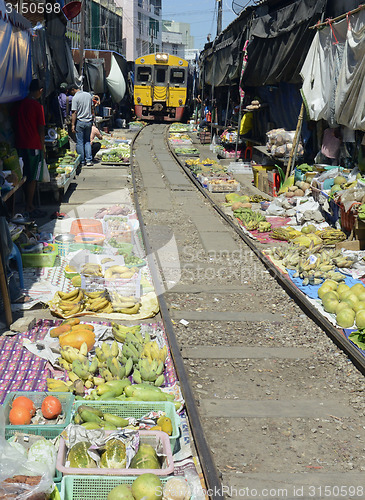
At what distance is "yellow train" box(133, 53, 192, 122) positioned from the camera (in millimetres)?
28484

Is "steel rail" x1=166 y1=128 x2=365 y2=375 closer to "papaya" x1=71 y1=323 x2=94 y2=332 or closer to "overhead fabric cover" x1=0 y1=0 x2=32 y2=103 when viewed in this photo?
"papaya" x1=71 y1=323 x2=94 y2=332

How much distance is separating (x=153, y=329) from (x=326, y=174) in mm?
6006

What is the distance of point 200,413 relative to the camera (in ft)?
13.3

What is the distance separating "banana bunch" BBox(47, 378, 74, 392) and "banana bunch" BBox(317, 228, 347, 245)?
5333mm

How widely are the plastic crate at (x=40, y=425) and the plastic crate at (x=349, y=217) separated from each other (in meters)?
5.65

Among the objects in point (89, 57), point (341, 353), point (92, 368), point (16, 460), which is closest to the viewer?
point (16, 460)

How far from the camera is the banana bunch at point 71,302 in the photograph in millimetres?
5652

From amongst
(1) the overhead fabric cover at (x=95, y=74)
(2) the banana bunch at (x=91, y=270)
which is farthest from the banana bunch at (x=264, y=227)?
(1) the overhead fabric cover at (x=95, y=74)

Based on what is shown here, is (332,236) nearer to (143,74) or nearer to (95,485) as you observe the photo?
(95,485)

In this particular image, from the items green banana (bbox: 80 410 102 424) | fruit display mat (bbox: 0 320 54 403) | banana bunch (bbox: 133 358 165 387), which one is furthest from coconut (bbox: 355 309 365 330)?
fruit display mat (bbox: 0 320 54 403)

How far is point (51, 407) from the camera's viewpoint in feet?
12.1

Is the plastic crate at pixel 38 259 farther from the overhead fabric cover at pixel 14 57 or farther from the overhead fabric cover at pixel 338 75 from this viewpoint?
the overhead fabric cover at pixel 338 75

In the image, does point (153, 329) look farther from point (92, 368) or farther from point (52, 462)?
point (52, 462)

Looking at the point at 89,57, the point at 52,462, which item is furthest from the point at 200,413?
the point at 89,57
